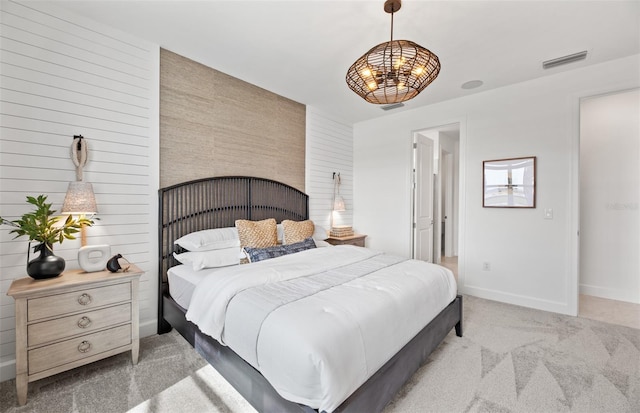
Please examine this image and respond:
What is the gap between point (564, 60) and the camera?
295cm

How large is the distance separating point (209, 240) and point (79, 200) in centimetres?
105

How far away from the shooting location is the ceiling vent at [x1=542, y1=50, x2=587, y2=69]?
2842 millimetres

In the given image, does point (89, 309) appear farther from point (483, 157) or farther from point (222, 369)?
point (483, 157)

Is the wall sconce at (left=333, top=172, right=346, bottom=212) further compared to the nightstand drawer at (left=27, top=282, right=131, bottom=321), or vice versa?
the wall sconce at (left=333, top=172, right=346, bottom=212)

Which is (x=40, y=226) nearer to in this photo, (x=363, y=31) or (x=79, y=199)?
(x=79, y=199)

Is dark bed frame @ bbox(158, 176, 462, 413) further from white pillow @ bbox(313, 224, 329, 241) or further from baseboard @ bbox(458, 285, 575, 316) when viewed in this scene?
baseboard @ bbox(458, 285, 575, 316)

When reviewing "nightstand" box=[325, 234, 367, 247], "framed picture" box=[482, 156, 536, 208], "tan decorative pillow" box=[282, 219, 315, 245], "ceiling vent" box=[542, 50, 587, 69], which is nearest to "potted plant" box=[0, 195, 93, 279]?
"tan decorative pillow" box=[282, 219, 315, 245]

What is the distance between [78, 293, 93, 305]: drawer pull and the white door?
410 cm

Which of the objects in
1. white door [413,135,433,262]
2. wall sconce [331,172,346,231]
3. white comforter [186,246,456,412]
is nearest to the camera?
white comforter [186,246,456,412]

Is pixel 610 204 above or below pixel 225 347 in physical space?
above

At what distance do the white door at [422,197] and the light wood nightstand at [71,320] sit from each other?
3909 mm

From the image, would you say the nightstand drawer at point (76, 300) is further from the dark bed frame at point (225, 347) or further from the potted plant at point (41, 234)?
the dark bed frame at point (225, 347)

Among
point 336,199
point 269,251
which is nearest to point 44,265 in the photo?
point 269,251

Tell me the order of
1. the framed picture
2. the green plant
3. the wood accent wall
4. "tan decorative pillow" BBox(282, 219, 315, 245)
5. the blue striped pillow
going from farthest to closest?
the framed picture, "tan decorative pillow" BBox(282, 219, 315, 245), the wood accent wall, the blue striped pillow, the green plant
